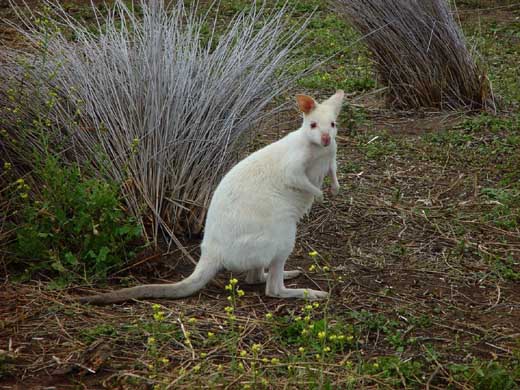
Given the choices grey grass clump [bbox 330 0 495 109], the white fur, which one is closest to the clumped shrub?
the white fur

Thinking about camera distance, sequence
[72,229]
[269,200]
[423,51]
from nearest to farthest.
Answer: [269,200]
[72,229]
[423,51]

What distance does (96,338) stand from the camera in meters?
3.88

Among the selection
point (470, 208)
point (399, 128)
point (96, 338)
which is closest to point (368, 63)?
→ point (399, 128)

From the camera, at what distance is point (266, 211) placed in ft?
14.1

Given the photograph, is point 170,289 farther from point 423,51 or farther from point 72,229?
point 423,51

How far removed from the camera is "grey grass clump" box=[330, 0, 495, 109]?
721 centimetres

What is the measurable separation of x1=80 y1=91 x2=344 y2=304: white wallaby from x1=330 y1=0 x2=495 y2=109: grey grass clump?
113 inches

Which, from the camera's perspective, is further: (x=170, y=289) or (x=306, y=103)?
(x=306, y=103)

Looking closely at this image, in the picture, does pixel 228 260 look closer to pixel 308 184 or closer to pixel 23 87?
pixel 308 184

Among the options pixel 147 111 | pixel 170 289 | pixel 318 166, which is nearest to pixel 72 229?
→ pixel 170 289

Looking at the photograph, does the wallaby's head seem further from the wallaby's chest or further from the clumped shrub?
the clumped shrub

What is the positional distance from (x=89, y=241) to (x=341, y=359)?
1.45 m

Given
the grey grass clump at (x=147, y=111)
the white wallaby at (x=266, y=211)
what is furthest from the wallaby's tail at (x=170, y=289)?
the grey grass clump at (x=147, y=111)

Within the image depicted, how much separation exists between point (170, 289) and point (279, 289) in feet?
1.77
